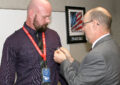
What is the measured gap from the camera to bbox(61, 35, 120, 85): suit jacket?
57.2 inches

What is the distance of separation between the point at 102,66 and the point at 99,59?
6 centimetres

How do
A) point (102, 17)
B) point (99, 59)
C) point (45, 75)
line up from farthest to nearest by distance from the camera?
point (45, 75), point (102, 17), point (99, 59)

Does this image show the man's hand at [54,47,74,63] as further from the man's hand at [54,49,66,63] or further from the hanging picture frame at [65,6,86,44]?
the hanging picture frame at [65,6,86,44]

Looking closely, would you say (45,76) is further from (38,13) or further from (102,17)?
(102,17)

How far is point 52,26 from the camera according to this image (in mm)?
3086

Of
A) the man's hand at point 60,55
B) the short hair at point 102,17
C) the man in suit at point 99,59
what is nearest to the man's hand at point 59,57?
the man's hand at point 60,55

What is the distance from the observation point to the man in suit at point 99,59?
1.46m

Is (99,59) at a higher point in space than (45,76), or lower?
higher

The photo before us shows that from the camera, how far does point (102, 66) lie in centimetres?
145

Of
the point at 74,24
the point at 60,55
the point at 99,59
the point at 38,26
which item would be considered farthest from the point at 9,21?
the point at 99,59

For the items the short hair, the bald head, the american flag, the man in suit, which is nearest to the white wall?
the bald head

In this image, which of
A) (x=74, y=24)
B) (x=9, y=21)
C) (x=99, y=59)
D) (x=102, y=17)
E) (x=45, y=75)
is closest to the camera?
(x=99, y=59)

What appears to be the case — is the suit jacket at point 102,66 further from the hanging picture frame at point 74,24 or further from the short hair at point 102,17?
the hanging picture frame at point 74,24

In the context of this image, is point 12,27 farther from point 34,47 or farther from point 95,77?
point 95,77
